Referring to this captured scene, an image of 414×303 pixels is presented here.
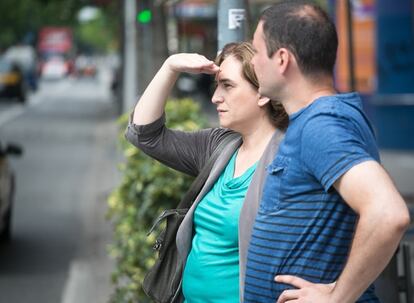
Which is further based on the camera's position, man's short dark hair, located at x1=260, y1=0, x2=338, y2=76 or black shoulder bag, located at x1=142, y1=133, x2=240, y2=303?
black shoulder bag, located at x1=142, y1=133, x2=240, y2=303

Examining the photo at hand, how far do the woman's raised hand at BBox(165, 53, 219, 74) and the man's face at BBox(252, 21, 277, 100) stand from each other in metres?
0.54

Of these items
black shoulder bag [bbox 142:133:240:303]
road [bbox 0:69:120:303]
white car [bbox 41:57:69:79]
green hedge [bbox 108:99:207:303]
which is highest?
black shoulder bag [bbox 142:133:240:303]

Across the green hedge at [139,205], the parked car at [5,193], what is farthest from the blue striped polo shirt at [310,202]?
the parked car at [5,193]

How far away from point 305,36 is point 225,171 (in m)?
0.79

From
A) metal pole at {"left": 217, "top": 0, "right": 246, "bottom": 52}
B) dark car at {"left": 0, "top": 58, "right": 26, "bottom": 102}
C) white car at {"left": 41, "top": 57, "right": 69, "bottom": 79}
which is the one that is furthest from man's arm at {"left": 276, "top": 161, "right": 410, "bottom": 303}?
white car at {"left": 41, "top": 57, "right": 69, "bottom": 79}

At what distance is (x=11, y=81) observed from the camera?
4056cm

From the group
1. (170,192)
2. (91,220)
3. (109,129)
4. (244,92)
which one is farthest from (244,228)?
(109,129)

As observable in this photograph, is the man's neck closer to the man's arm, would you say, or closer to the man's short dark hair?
the man's short dark hair

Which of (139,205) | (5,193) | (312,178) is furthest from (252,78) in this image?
(5,193)

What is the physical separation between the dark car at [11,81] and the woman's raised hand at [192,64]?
37899 mm

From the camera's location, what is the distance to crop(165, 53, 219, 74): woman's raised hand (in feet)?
10.3

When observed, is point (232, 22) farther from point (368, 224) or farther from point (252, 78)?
point (368, 224)

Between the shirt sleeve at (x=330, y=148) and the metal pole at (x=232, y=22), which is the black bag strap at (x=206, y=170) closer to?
the shirt sleeve at (x=330, y=148)

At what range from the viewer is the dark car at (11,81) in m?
40.6
